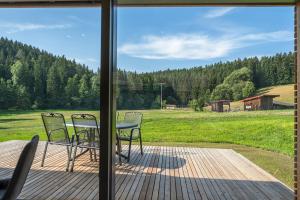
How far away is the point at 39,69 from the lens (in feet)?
10.5

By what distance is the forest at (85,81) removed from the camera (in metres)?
3.11

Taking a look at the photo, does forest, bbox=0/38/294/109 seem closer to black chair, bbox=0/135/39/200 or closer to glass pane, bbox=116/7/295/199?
glass pane, bbox=116/7/295/199

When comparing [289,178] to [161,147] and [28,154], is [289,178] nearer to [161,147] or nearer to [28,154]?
[161,147]

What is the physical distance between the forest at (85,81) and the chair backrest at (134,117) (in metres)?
0.15

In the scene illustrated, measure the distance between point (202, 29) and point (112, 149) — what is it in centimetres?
218

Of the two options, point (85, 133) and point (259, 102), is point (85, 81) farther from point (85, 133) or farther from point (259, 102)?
point (259, 102)

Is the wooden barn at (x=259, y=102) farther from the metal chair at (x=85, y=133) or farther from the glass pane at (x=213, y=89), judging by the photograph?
the metal chair at (x=85, y=133)

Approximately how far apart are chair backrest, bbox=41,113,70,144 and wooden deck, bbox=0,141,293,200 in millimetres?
130

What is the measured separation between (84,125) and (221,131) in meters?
1.88

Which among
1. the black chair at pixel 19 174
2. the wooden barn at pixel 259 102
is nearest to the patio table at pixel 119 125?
the wooden barn at pixel 259 102

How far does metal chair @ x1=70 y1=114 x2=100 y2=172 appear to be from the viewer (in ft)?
11.1

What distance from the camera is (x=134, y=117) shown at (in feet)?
12.1

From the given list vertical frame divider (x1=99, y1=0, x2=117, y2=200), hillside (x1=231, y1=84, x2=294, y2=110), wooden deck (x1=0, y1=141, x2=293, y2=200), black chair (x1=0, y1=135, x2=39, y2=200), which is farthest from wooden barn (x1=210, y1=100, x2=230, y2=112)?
black chair (x1=0, y1=135, x2=39, y2=200)

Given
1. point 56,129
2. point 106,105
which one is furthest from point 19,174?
point 56,129
